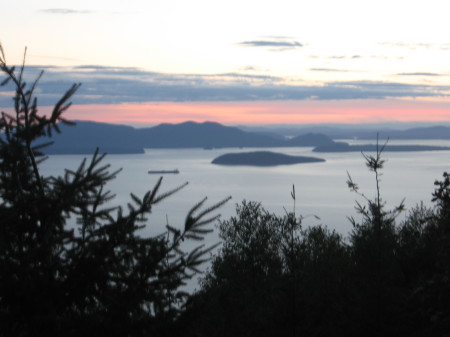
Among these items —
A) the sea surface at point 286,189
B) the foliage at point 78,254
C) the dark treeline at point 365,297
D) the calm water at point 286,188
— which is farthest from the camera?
the calm water at point 286,188

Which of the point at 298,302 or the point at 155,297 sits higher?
the point at 155,297

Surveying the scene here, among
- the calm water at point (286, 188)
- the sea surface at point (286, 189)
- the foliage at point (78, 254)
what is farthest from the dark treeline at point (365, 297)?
the calm water at point (286, 188)

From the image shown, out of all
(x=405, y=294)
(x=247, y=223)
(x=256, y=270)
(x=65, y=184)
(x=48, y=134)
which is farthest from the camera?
(x=247, y=223)

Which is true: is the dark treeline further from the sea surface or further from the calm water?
the calm water

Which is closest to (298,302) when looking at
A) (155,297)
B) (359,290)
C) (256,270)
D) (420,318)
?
(359,290)

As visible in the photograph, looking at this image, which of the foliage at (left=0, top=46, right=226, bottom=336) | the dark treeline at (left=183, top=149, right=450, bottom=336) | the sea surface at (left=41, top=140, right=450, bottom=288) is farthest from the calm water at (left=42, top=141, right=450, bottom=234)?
the foliage at (left=0, top=46, right=226, bottom=336)

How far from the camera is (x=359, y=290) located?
15711 mm

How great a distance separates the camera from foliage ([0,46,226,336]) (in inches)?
245

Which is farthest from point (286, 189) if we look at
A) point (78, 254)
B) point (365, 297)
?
point (78, 254)

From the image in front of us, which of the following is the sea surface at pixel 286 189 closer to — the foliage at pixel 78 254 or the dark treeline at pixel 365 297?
the dark treeline at pixel 365 297

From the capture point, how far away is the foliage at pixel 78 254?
6.23m

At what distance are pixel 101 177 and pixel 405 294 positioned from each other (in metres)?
10.1

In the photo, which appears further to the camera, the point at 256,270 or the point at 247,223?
the point at 247,223

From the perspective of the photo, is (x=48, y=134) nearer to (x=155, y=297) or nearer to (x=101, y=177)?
(x=101, y=177)
